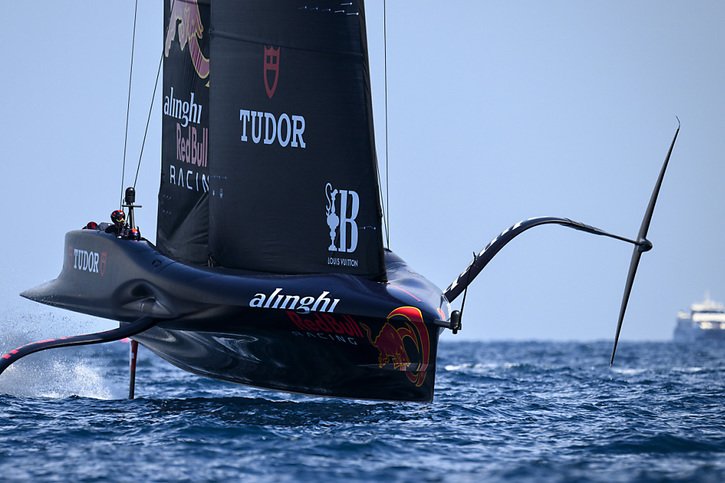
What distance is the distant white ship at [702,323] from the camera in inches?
4075

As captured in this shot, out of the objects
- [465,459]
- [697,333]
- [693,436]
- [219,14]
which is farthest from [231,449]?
[697,333]

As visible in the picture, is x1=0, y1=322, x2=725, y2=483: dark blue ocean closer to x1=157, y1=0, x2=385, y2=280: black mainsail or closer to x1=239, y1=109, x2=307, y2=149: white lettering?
x1=157, y1=0, x2=385, y2=280: black mainsail

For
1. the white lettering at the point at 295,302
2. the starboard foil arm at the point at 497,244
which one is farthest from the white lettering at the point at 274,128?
the starboard foil arm at the point at 497,244

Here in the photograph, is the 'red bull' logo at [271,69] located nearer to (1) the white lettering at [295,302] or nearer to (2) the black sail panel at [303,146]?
(2) the black sail panel at [303,146]

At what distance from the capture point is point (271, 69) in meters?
10.9

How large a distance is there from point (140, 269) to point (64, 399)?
2369 mm

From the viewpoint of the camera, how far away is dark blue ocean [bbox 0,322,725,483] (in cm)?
770

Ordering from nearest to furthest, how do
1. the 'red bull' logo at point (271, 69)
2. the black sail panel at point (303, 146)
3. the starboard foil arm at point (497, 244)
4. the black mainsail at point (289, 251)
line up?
the black mainsail at point (289, 251)
the black sail panel at point (303, 146)
the 'red bull' logo at point (271, 69)
the starboard foil arm at point (497, 244)

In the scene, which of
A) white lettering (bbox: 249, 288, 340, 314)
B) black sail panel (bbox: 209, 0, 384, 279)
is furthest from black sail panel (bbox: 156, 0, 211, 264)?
white lettering (bbox: 249, 288, 340, 314)

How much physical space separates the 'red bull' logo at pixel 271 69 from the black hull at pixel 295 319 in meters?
1.84

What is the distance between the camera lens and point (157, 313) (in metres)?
10.6

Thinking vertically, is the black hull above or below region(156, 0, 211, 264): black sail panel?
below

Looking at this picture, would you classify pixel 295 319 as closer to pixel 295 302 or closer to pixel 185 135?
pixel 295 302

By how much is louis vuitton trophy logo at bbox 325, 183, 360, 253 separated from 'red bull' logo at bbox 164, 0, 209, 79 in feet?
9.70
